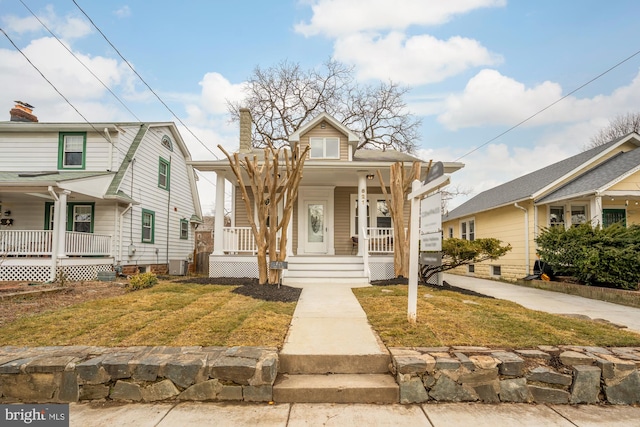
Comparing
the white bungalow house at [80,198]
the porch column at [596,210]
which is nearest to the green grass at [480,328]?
the porch column at [596,210]

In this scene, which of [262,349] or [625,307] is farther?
[625,307]

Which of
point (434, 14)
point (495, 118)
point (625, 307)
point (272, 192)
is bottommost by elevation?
point (625, 307)

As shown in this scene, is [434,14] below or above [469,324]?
above

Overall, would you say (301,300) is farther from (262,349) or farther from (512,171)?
(512,171)

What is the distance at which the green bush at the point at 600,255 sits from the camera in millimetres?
7949

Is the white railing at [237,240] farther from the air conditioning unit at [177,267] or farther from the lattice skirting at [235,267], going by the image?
the air conditioning unit at [177,267]

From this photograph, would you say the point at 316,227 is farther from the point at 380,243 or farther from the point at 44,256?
the point at 44,256

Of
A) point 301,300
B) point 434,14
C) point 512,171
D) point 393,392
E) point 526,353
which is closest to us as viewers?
point 393,392

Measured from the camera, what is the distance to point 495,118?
16500 millimetres

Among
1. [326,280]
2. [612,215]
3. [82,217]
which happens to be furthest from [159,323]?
[612,215]

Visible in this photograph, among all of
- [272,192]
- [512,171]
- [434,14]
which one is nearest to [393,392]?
[272,192]

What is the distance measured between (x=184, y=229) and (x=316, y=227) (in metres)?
8.65

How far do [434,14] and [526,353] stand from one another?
10.0 m

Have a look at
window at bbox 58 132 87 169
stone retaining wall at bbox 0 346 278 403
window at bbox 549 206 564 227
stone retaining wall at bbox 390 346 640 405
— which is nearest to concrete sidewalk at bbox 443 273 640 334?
stone retaining wall at bbox 390 346 640 405
